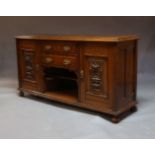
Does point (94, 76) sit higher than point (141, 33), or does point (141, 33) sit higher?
point (141, 33)

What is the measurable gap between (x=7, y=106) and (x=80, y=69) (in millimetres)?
887

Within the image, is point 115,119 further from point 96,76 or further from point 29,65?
point 29,65

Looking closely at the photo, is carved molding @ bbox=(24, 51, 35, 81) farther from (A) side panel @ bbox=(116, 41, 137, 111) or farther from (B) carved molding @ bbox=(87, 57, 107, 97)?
(A) side panel @ bbox=(116, 41, 137, 111)

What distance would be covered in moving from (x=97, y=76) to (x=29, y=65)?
952 millimetres

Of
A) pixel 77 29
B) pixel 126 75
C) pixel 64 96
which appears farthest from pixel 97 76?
pixel 77 29

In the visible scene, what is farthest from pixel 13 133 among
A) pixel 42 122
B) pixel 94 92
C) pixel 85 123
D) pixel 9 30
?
pixel 9 30

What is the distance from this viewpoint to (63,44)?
274 cm

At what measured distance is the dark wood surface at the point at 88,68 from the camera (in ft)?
8.03

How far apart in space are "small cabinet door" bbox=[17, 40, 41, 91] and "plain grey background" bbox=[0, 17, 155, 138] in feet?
0.57

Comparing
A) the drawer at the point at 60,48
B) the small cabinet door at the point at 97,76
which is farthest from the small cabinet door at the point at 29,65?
the small cabinet door at the point at 97,76

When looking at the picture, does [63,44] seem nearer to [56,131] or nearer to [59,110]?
[59,110]

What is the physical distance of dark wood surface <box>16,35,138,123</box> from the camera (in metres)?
2.45

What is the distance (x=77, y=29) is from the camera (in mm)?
4344

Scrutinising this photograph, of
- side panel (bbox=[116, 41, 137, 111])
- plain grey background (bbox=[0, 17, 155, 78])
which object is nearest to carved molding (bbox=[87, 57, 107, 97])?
side panel (bbox=[116, 41, 137, 111])
